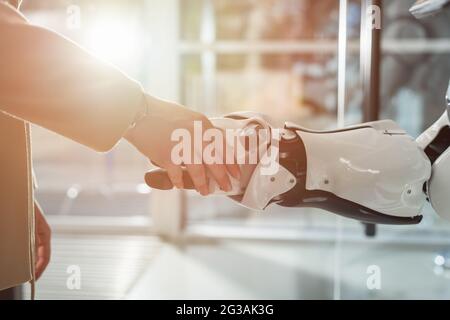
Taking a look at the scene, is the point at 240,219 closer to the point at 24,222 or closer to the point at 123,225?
the point at 123,225

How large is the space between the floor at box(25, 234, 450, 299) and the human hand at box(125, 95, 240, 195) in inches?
39.0

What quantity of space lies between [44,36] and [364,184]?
0.38 meters

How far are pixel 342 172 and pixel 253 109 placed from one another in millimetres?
2172

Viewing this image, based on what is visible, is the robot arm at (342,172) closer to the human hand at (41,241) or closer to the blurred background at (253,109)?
the human hand at (41,241)

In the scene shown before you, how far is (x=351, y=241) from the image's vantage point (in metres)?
2.45

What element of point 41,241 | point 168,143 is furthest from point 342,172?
point 41,241

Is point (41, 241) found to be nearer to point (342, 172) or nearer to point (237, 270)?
point (342, 172)

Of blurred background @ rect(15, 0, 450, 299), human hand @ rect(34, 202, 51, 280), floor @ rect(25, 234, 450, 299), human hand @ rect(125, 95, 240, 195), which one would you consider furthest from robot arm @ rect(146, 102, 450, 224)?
blurred background @ rect(15, 0, 450, 299)

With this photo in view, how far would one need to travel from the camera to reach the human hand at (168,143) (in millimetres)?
528

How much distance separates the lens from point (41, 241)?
2.79 feet

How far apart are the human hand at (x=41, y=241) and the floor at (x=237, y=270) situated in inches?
22.3

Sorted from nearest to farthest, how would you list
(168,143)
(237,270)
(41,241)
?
(168,143)
(41,241)
(237,270)

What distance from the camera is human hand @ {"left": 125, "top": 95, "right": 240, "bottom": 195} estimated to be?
1.73ft

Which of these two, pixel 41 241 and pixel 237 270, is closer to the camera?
pixel 41 241
